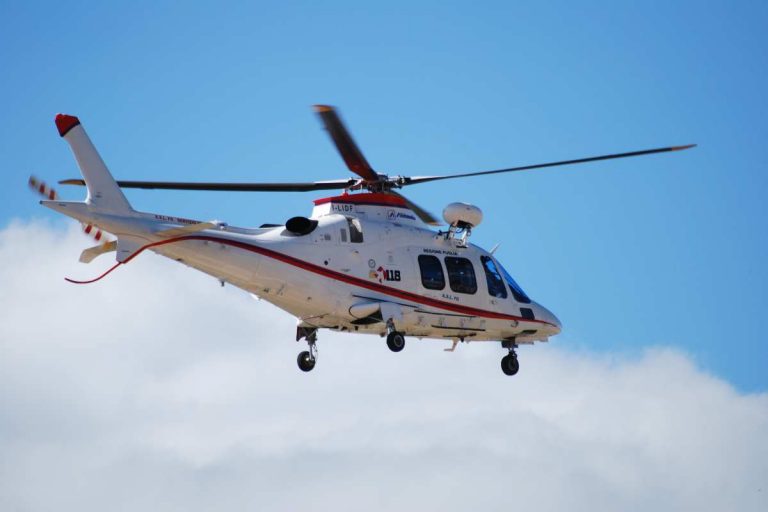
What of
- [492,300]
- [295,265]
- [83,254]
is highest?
[492,300]

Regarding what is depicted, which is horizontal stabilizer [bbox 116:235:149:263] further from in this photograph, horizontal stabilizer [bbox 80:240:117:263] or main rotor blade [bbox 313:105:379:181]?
main rotor blade [bbox 313:105:379:181]

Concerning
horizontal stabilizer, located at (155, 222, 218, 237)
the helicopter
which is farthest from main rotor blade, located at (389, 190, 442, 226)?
horizontal stabilizer, located at (155, 222, 218, 237)

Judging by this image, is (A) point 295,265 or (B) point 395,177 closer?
(A) point 295,265

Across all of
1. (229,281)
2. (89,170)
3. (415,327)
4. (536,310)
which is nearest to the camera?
(89,170)

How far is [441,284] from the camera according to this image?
40125 mm

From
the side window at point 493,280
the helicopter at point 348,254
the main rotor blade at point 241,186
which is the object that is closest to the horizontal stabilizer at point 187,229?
the helicopter at point 348,254

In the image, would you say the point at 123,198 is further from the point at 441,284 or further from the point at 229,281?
→ the point at 441,284

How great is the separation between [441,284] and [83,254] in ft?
35.3

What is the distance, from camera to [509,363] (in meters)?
43.0

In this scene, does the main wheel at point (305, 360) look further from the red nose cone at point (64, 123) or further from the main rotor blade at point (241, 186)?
the red nose cone at point (64, 123)

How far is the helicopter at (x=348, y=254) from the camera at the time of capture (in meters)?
34.6

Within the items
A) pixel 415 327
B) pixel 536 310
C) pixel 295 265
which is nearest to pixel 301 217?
pixel 295 265

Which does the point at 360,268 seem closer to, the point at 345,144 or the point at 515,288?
the point at 345,144

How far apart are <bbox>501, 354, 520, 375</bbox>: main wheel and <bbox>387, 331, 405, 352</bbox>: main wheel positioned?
5.68 meters
